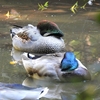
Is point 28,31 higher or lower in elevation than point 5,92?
lower

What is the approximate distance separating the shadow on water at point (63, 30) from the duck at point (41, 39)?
22 cm

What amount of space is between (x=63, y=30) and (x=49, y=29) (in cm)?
125

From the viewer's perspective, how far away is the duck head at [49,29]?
556cm

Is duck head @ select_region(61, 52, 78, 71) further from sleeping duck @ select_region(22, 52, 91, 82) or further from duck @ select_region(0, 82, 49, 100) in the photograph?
duck @ select_region(0, 82, 49, 100)

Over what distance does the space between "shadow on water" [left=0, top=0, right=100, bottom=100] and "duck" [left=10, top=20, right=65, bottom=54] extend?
22 cm

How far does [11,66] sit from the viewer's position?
4711 millimetres

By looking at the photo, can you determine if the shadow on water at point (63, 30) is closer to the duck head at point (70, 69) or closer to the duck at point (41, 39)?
the duck head at point (70, 69)

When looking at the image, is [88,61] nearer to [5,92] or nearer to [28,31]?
[28,31]

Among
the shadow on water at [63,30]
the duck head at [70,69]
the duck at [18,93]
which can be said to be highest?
the duck at [18,93]

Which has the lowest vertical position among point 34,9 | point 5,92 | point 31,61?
point 34,9

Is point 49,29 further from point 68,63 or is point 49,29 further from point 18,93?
point 18,93

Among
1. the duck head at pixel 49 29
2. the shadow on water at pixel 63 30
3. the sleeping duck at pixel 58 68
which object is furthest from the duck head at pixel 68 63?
the duck head at pixel 49 29

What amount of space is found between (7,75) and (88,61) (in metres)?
1.13

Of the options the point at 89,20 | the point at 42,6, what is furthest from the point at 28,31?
the point at 42,6
